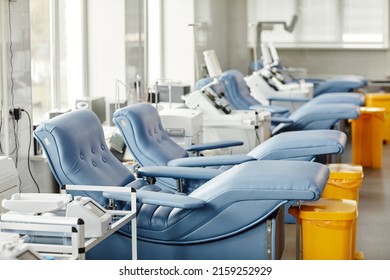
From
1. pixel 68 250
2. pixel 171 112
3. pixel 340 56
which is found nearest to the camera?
pixel 68 250

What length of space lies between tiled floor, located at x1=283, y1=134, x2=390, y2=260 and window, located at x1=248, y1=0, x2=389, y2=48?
4449 mm

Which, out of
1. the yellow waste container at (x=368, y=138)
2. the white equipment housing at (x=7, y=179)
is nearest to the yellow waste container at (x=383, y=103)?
the yellow waste container at (x=368, y=138)

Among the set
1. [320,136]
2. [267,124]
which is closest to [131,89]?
[267,124]

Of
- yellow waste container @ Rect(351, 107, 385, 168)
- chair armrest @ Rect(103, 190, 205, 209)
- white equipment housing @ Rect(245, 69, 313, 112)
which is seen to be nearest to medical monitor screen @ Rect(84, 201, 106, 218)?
chair armrest @ Rect(103, 190, 205, 209)

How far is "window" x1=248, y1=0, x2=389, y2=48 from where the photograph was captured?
12.6m

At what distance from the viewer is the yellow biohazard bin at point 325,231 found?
444cm

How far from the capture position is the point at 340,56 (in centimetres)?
1297

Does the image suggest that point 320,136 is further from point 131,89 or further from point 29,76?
point 131,89

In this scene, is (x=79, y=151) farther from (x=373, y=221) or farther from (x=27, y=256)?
(x=373, y=221)

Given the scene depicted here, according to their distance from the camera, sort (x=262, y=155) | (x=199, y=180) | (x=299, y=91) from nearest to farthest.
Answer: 1. (x=199, y=180)
2. (x=262, y=155)
3. (x=299, y=91)

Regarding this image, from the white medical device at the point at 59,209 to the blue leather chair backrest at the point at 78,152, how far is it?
1.93 ft

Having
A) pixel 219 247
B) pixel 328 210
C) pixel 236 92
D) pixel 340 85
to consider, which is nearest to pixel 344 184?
pixel 328 210

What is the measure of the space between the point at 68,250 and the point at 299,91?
708 centimetres

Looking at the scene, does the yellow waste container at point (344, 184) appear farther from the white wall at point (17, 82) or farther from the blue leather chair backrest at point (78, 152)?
the white wall at point (17, 82)
